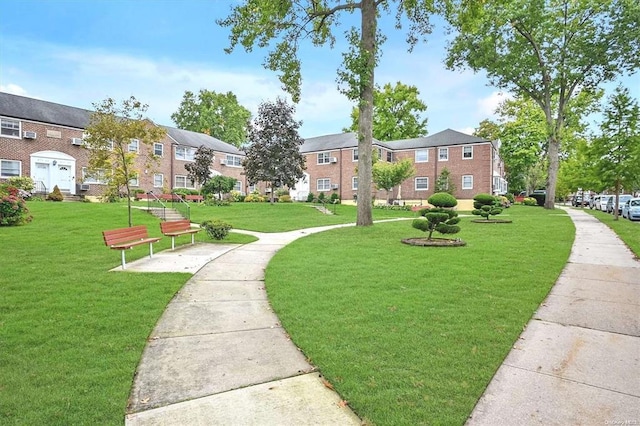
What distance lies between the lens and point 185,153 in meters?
40.1

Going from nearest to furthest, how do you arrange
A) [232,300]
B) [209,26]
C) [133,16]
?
[232,300] < [133,16] < [209,26]

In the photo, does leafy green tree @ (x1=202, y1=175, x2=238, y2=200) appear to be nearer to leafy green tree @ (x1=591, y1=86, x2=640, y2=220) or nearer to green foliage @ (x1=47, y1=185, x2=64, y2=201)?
green foliage @ (x1=47, y1=185, x2=64, y2=201)

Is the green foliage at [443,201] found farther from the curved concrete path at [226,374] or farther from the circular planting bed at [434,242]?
the curved concrete path at [226,374]

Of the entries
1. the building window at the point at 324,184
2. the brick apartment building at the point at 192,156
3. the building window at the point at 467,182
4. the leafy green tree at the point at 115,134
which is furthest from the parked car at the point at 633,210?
the building window at the point at 324,184

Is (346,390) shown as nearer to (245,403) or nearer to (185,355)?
(245,403)

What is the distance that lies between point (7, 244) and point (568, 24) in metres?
37.1

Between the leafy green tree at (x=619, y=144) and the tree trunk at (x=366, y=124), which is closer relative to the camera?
the tree trunk at (x=366, y=124)

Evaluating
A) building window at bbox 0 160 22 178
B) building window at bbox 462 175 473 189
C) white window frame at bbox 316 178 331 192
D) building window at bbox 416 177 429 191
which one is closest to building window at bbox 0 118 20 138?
building window at bbox 0 160 22 178

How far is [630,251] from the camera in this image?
10031 mm

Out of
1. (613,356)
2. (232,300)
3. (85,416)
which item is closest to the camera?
(85,416)

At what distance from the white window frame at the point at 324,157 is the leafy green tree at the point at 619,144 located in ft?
90.2

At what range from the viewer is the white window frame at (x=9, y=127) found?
2791 cm

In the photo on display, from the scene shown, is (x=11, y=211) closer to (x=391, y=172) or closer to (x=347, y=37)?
(x=347, y=37)

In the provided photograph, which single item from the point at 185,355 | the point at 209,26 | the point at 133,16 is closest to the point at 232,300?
the point at 185,355
